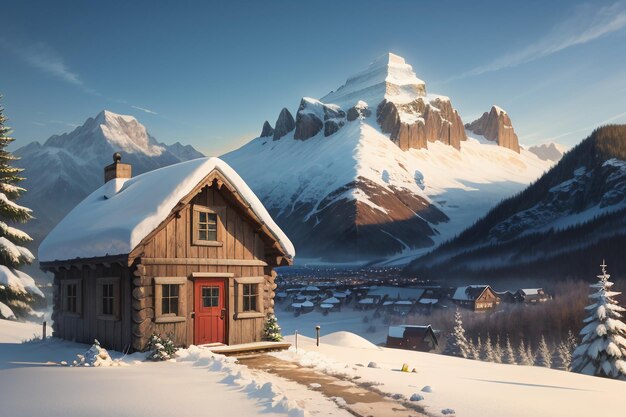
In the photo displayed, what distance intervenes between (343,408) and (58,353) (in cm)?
1068

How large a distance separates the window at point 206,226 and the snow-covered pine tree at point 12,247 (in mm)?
15530

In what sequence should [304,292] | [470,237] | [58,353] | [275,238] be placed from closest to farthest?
[58,353] < [275,238] < [304,292] < [470,237]

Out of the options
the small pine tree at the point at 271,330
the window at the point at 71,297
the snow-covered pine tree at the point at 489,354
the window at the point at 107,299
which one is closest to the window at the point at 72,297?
the window at the point at 71,297

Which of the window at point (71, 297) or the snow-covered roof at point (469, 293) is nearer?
the window at point (71, 297)

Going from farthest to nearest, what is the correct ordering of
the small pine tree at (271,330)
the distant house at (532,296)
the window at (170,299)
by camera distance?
1. the distant house at (532,296)
2. the small pine tree at (271,330)
3. the window at (170,299)

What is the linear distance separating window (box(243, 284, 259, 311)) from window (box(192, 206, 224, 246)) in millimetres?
1904

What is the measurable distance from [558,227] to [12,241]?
6088 inches

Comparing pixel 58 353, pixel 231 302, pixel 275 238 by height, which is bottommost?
pixel 58 353

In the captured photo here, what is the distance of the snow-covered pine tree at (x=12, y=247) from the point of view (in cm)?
2916

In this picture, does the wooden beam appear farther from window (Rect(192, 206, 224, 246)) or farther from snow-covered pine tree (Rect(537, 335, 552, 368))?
snow-covered pine tree (Rect(537, 335, 552, 368))

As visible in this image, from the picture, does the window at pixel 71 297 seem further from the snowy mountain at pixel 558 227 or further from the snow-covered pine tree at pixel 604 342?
the snowy mountain at pixel 558 227

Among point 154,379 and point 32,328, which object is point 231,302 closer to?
point 154,379

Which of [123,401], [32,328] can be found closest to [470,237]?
[32,328]

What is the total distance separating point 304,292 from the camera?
384ft
